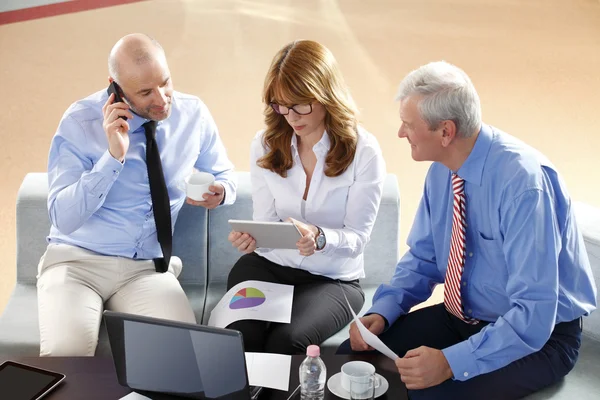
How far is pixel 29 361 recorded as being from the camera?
2.17 meters

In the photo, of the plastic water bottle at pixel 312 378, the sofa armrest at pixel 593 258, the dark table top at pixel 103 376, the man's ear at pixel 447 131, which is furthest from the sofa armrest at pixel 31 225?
the sofa armrest at pixel 593 258

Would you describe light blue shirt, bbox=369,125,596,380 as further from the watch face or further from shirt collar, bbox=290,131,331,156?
shirt collar, bbox=290,131,331,156

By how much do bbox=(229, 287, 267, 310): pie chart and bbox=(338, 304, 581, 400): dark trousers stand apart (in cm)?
33

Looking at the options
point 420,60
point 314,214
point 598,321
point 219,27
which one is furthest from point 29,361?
point 219,27

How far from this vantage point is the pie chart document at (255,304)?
262 centimetres

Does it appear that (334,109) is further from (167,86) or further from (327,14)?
(327,14)

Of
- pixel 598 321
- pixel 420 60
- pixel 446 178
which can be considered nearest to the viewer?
pixel 446 178

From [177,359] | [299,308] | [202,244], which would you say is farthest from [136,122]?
[177,359]

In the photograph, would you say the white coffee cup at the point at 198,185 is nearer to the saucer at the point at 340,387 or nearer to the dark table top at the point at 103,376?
the dark table top at the point at 103,376

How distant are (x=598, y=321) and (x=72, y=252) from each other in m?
1.81

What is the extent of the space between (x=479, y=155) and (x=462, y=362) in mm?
577

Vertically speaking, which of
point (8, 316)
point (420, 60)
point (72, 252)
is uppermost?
point (420, 60)

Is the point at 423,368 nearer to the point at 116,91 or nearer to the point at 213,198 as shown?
the point at 213,198

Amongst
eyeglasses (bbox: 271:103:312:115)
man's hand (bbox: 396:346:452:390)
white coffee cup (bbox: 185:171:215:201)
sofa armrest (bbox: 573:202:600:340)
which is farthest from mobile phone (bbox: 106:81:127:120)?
sofa armrest (bbox: 573:202:600:340)
